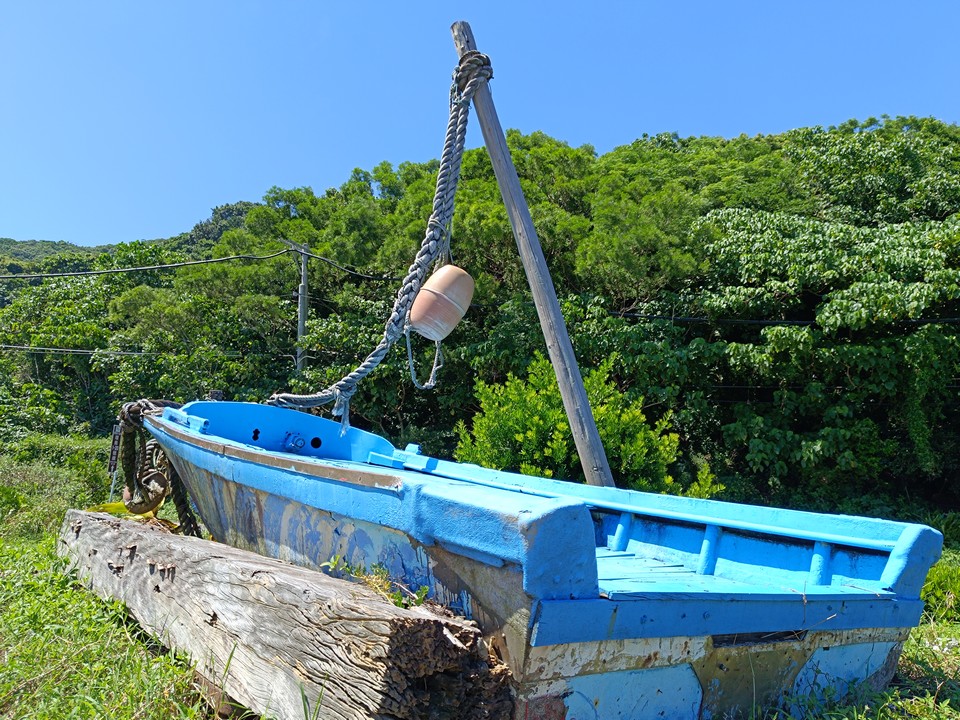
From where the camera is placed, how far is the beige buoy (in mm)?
4715

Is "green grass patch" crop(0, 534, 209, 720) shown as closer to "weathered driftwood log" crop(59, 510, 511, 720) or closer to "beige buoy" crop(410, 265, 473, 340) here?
"weathered driftwood log" crop(59, 510, 511, 720)

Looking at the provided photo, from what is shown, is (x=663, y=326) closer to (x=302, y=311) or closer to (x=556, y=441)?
(x=556, y=441)

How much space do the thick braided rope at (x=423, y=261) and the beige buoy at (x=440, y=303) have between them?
0.33 feet

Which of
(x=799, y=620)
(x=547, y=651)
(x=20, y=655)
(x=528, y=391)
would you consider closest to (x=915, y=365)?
(x=528, y=391)

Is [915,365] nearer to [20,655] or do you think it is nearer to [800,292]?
[800,292]

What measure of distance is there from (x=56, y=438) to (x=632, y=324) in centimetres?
1318

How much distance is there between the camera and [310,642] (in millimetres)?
2330

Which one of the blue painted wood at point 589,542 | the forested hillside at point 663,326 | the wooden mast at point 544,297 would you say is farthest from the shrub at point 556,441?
the blue painted wood at point 589,542

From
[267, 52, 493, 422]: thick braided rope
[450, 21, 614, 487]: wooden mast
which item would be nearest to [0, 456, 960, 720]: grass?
[267, 52, 493, 422]: thick braided rope

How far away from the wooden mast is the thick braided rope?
18.3 inches

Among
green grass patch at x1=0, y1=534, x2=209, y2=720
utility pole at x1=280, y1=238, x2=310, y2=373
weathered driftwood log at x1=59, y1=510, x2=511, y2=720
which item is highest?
utility pole at x1=280, y1=238, x2=310, y2=373

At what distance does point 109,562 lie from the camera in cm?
403

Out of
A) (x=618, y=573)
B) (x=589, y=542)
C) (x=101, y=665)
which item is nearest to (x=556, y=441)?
(x=618, y=573)

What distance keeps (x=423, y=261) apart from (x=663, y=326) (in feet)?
24.3
